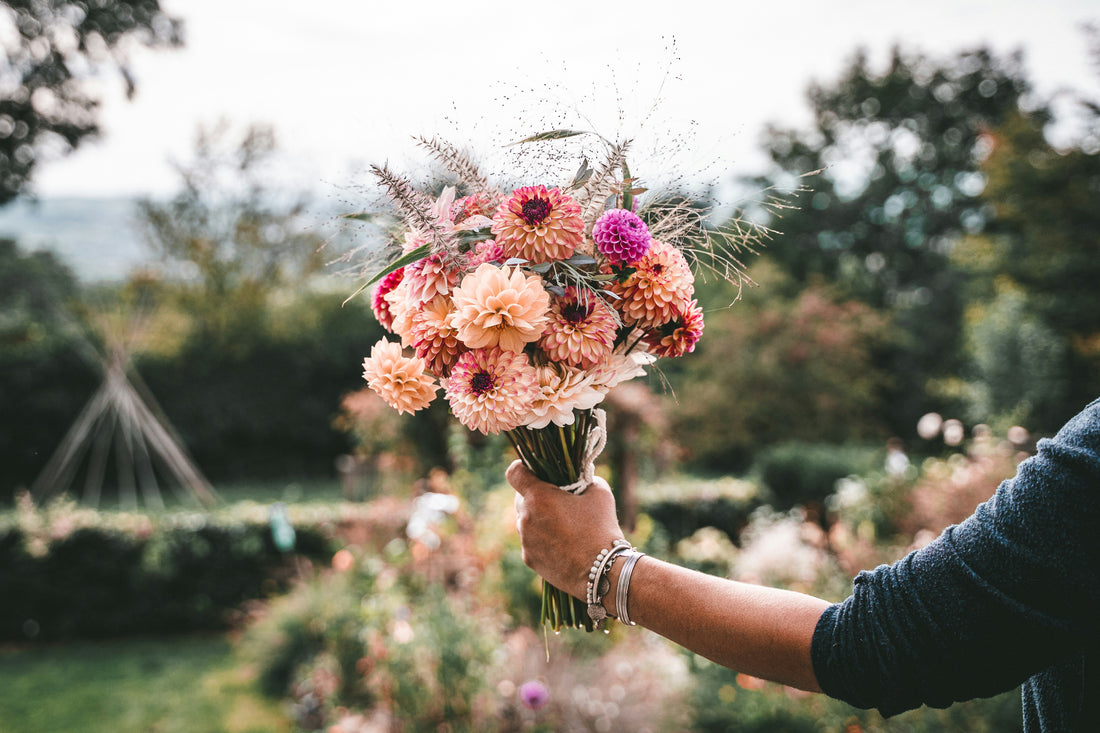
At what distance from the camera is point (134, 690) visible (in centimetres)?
493

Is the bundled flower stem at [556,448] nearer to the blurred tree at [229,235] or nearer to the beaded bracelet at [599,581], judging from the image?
the beaded bracelet at [599,581]

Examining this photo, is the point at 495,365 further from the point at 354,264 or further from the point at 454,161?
the point at 354,264

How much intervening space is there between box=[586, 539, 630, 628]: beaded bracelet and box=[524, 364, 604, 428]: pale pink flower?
0.24 m

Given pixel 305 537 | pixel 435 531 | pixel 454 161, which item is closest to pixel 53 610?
pixel 305 537

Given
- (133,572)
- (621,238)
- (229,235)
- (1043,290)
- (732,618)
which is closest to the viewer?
(732,618)

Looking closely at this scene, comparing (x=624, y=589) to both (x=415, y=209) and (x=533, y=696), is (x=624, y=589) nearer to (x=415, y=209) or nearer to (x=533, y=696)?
(x=415, y=209)

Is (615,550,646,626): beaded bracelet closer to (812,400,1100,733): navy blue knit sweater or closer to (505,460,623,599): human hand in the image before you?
(505,460,623,599): human hand

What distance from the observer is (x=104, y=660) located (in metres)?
5.57

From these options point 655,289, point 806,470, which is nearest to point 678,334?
point 655,289

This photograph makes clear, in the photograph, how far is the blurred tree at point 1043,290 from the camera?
11.3m

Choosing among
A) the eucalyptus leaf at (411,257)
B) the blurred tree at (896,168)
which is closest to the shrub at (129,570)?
the eucalyptus leaf at (411,257)

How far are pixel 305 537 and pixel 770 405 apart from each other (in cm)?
883

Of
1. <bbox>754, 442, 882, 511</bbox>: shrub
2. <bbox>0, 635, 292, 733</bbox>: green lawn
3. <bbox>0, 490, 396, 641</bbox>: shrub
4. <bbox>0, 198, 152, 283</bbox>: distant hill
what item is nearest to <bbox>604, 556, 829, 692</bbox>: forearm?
<bbox>0, 635, 292, 733</bbox>: green lawn

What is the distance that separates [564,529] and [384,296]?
1.97ft
